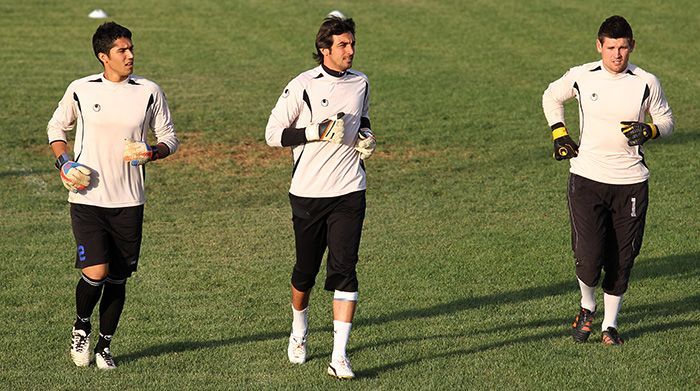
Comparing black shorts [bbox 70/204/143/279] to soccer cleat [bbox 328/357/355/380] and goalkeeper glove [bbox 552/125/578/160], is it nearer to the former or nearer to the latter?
soccer cleat [bbox 328/357/355/380]

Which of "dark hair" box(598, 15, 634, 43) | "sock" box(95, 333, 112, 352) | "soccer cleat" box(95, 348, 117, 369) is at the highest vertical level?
"dark hair" box(598, 15, 634, 43)

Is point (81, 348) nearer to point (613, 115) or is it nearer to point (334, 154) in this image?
point (334, 154)

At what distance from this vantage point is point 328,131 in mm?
8484

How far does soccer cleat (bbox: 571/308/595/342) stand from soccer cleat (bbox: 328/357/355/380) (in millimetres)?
1861

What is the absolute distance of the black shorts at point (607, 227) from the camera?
30.8ft

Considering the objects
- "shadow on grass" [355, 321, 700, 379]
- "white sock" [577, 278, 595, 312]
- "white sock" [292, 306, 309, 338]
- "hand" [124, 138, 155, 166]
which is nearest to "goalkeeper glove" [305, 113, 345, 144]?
"hand" [124, 138, 155, 166]

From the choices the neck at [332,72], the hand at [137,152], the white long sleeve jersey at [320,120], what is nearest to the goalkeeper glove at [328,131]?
the white long sleeve jersey at [320,120]

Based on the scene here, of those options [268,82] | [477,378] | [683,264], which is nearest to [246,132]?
[268,82]

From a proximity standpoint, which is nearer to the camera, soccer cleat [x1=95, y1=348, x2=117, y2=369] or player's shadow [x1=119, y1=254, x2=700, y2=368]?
soccer cleat [x1=95, y1=348, x2=117, y2=369]

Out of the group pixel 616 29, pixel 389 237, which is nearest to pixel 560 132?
pixel 616 29

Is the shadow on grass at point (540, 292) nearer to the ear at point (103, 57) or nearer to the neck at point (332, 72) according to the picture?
the neck at point (332, 72)

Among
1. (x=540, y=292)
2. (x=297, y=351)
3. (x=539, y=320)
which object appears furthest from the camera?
(x=540, y=292)

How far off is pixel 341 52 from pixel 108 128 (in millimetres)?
1622

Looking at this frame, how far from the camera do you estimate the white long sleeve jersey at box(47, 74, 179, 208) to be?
873cm
